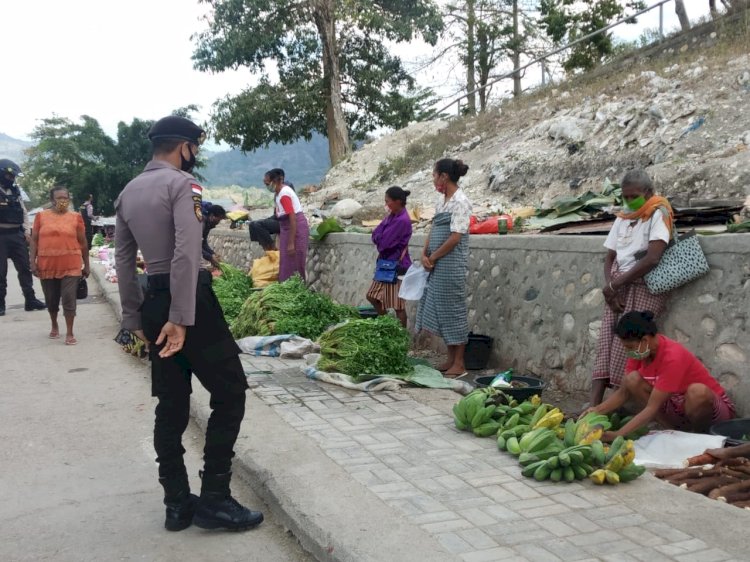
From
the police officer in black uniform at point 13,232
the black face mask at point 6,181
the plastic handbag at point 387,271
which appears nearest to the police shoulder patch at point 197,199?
the plastic handbag at point 387,271

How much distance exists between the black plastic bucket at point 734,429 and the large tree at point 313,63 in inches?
944

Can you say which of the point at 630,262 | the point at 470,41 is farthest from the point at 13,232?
the point at 470,41

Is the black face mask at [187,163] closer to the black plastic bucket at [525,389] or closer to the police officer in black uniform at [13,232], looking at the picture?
the black plastic bucket at [525,389]

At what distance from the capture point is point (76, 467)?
15.8 ft

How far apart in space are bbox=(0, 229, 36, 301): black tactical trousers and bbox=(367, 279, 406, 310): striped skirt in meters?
7.17

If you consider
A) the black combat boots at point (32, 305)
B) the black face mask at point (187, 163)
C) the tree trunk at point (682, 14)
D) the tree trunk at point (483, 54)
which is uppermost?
the tree trunk at point (483, 54)

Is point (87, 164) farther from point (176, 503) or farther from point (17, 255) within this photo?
point (176, 503)

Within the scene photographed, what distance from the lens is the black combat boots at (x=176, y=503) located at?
12.3 ft

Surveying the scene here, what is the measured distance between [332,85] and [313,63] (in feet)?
5.40

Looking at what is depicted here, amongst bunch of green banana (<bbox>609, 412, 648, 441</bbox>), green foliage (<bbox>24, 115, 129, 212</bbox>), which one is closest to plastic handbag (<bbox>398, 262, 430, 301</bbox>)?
bunch of green banana (<bbox>609, 412, 648, 441</bbox>)

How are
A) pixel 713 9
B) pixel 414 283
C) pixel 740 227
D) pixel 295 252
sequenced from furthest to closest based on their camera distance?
pixel 713 9, pixel 295 252, pixel 414 283, pixel 740 227

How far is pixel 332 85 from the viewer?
2912 centimetres

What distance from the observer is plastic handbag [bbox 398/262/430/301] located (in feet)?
24.9

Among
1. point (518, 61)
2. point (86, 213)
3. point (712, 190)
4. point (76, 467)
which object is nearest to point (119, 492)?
point (76, 467)
